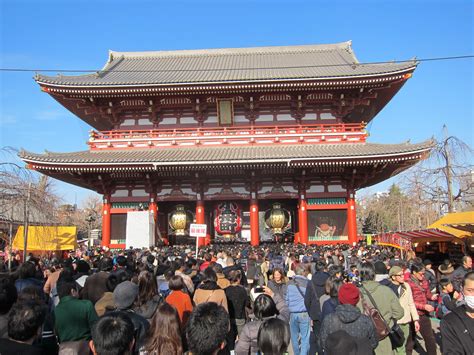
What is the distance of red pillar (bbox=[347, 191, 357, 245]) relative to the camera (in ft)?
65.7

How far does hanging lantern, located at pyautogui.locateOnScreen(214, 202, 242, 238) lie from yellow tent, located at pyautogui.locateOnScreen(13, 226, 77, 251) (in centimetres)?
730

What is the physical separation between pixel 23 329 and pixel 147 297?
173 centimetres

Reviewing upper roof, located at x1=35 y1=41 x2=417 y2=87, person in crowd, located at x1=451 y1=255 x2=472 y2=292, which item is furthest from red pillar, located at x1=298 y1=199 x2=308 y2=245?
person in crowd, located at x1=451 y1=255 x2=472 y2=292

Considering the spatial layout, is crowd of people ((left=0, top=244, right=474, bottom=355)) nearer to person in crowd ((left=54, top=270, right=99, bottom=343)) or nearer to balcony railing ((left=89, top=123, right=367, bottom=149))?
person in crowd ((left=54, top=270, right=99, bottom=343))

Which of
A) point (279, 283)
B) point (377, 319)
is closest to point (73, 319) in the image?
point (377, 319)

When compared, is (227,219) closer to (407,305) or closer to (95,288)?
(95,288)

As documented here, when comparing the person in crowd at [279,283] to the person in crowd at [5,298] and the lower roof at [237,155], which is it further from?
the lower roof at [237,155]

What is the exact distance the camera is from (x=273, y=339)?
11.2ft

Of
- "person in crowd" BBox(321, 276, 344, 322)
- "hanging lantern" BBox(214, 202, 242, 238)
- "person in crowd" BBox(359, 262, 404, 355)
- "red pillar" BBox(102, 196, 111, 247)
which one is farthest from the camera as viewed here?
"hanging lantern" BBox(214, 202, 242, 238)

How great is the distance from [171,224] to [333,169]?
30.0 ft

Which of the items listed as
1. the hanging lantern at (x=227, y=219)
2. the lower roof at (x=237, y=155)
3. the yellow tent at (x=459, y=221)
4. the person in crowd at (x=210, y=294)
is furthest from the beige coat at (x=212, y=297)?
the hanging lantern at (x=227, y=219)

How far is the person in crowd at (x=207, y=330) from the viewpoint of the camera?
3.25m

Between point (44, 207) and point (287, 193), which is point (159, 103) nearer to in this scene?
point (287, 193)

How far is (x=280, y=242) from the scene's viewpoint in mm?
22172
